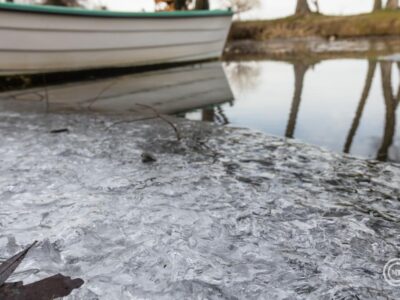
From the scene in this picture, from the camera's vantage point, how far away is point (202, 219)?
1244 millimetres

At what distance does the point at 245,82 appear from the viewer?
209 inches

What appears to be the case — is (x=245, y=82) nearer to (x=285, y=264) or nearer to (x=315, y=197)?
(x=315, y=197)

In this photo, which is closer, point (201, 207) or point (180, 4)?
point (201, 207)

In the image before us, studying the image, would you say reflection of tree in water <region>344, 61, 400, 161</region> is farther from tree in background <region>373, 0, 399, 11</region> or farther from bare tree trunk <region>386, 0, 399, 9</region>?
bare tree trunk <region>386, 0, 399, 9</region>

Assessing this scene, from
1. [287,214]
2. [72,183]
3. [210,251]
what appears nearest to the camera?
[210,251]

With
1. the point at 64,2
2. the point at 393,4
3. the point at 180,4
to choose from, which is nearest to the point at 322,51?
the point at 180,4

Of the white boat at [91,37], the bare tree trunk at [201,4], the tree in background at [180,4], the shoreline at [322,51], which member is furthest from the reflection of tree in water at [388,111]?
the bare tree trunk at [201,4]

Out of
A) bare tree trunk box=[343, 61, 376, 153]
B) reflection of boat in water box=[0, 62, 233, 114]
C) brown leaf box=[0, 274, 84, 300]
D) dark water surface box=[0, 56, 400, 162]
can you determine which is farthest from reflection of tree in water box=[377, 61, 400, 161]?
brown leaf box=[0, 274, 84, 300]

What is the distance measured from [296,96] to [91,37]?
12.5ft

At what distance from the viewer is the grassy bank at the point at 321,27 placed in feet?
46.3

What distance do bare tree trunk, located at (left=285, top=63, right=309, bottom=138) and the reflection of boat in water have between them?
2.62 feet

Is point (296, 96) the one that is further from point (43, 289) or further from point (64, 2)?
point (64, 2)

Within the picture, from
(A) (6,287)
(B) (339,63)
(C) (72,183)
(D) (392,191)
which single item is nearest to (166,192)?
(C) (72,183)

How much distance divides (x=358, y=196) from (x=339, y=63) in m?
5.79
